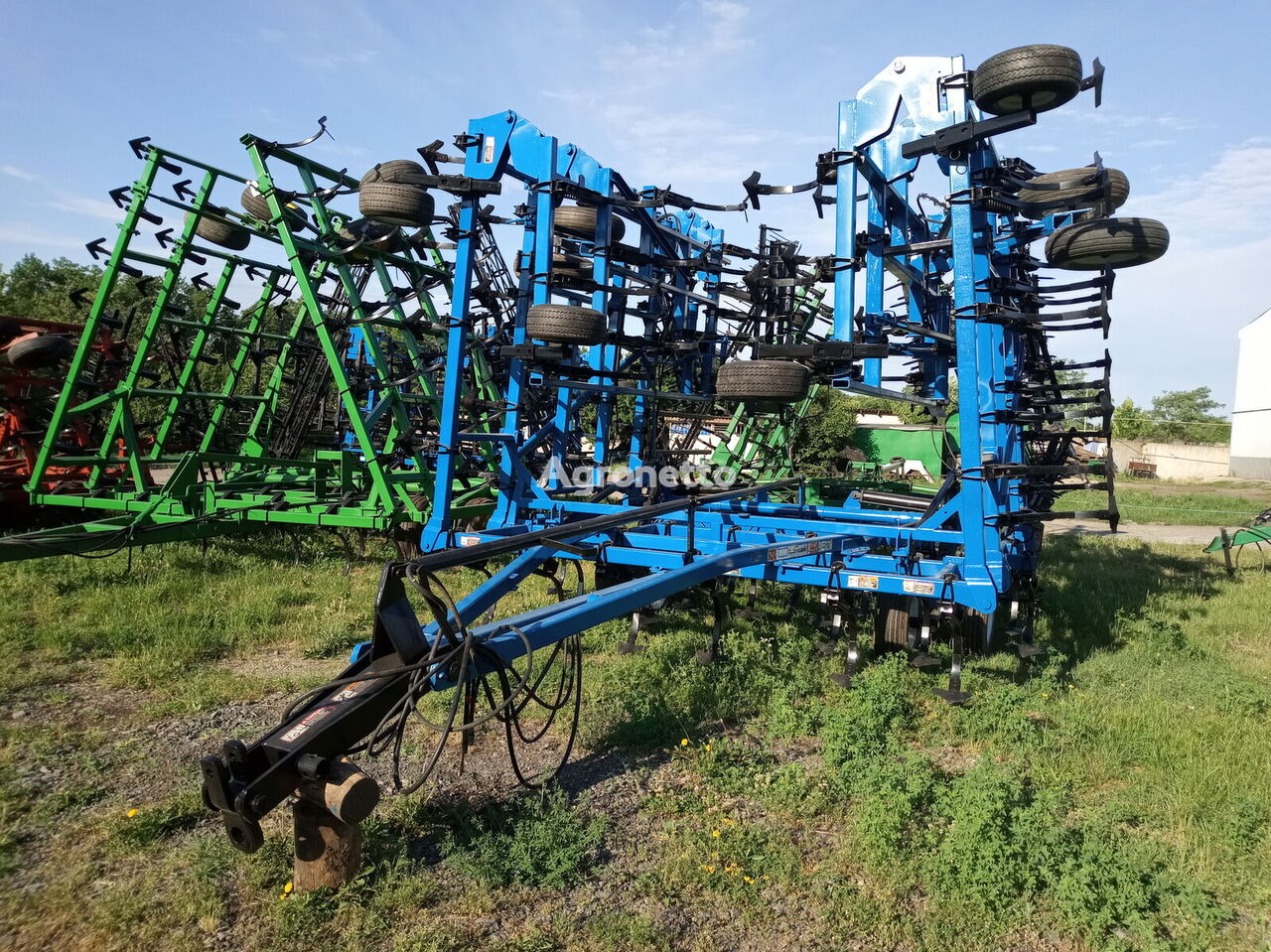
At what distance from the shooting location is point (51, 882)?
115 inches

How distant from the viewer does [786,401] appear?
6148 mm

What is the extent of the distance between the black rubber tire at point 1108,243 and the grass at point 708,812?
2.80 metres

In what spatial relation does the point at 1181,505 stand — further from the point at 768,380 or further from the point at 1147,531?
the point at 768,380

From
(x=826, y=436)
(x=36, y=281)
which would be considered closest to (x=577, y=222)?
(x=826, y=436)

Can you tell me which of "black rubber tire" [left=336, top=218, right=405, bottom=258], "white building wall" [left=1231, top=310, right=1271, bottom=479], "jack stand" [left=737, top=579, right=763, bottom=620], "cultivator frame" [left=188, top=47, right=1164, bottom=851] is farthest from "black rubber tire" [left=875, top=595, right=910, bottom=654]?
"white building wall" [left=1231, top=310, right=1271, bottom=479]

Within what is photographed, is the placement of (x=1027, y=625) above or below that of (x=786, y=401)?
below

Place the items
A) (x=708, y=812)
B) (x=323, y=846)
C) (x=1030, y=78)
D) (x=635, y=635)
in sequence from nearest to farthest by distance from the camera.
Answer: (x=323, y=846) < (x=708, y=812) < (x=1030, y=78) < (x=635, y=635)

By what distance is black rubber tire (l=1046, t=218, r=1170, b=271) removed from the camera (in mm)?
5113

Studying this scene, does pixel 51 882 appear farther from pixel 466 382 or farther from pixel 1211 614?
pixel 1211 614

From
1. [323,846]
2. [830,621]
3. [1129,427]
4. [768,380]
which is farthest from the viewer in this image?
[1129,427]

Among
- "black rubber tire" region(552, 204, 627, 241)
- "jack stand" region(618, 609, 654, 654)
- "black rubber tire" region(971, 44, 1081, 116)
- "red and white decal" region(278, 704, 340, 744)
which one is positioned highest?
"black rubber tire" region(552, 204, 627, 241)

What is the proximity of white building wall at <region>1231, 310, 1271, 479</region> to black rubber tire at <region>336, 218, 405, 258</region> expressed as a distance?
143 ft

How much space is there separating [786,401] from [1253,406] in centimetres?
4497

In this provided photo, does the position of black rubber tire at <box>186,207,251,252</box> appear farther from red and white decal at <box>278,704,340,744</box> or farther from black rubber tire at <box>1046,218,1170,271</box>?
black rubber tire at <box>1046,218,1170,271</box>
